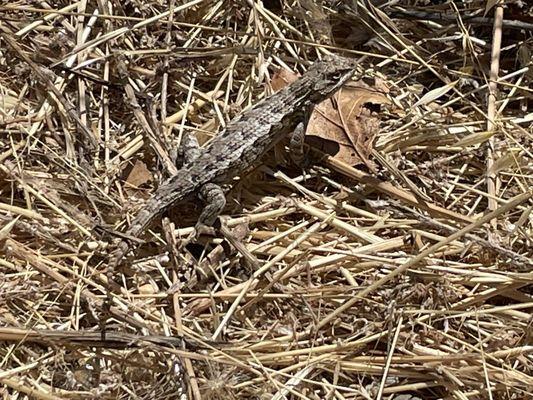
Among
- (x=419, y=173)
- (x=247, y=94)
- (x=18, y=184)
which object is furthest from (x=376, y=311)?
(x=18, y=184)

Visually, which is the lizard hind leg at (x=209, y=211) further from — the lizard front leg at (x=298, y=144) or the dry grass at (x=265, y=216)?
the lizard front leg at (x=298, y=144)

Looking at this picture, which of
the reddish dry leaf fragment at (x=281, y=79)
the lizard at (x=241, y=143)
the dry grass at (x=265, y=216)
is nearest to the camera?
the dry grass at (x=265, y=216)

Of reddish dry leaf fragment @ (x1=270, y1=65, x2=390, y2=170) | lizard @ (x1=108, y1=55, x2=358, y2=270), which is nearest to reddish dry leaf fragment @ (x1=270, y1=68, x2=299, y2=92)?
reddish dry leaf fragment @ (x1=270, y1=65, x2=390, y2=170)

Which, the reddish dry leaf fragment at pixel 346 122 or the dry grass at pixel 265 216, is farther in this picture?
the reddish dry leaf fragment at pixel 346 122

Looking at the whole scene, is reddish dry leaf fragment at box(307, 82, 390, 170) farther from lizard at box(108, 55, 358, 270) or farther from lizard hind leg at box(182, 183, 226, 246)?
lizard hind leg at box(182, 183, 226, 246)

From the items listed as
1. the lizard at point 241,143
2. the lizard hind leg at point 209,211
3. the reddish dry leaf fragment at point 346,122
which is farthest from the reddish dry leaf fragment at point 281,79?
the lizard hind leg at point 209,211

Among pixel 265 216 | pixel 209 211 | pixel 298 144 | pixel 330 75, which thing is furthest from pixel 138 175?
pixel 330 75
